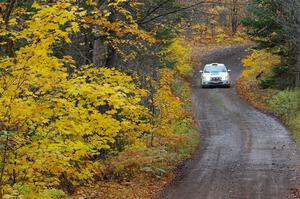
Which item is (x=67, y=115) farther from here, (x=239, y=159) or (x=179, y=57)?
(x=179, y=57)

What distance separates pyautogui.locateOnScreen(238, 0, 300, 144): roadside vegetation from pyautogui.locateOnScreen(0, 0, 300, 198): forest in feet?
0.59

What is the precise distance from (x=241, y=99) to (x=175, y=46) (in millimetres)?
7282

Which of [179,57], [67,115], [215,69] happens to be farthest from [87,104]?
[179,57]

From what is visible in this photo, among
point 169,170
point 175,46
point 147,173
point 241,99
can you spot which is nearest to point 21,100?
point 147,173

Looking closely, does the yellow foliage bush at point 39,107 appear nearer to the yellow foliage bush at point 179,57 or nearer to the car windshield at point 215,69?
the yellow foliage bush at point 179,57

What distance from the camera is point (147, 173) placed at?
1255cm

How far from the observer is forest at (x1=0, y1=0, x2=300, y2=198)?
299 inches

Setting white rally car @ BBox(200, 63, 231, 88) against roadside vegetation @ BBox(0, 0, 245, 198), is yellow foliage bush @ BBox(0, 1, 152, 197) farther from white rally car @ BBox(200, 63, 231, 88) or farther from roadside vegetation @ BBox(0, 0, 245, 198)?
white rally car @ BBox(200, 63, 231, 88)

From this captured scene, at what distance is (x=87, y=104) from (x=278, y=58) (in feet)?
77.4

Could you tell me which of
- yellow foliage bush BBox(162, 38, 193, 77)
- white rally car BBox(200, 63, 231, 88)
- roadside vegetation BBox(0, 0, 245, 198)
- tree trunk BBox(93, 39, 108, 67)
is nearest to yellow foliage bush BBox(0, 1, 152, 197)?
roadside vegetation BBox(0, 0, 245, 198)

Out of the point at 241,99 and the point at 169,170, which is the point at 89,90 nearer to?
the point at 169,170

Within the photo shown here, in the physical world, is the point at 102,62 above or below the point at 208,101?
above

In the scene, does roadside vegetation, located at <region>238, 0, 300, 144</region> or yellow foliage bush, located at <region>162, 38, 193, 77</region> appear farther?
yellow foliage bush, located at <region>162, 38, 193, 77</region>

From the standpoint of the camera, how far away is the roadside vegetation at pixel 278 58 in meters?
22.6
